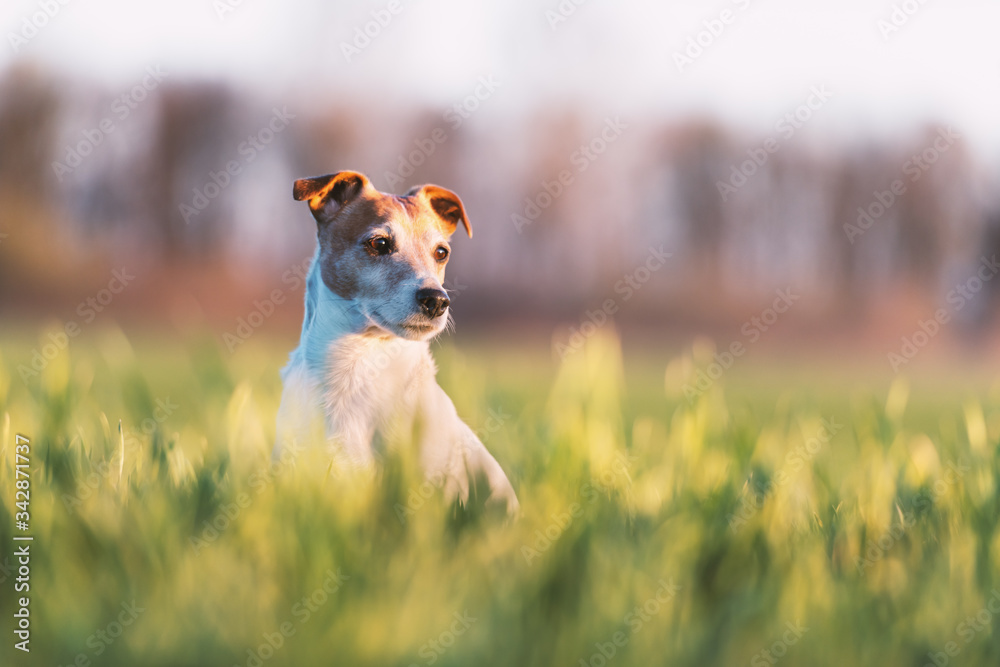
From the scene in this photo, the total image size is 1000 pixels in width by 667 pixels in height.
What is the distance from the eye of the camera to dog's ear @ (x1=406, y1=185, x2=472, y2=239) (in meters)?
4.56

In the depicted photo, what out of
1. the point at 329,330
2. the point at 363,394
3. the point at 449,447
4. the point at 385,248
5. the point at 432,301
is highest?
the point at 385,248

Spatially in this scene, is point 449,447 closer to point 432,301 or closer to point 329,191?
point 432,301

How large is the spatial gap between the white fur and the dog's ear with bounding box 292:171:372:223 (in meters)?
0.37

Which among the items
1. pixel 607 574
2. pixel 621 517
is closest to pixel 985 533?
pixel 621 517

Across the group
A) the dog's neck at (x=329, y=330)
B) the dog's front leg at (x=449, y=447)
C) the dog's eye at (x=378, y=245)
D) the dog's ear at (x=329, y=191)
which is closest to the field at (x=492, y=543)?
the dog's front leg at (x=449, y=447)

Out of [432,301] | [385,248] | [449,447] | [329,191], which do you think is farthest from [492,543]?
[329,191]

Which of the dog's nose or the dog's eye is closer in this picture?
the dog's nose

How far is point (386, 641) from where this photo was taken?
81.4 inches

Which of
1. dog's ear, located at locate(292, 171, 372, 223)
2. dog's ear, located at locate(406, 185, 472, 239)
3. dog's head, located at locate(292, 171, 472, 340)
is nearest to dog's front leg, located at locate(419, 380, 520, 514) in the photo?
dog's head, located at locate(292, 171, 472, 340)

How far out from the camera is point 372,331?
13.5 feet

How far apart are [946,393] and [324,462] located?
16711 millimetres

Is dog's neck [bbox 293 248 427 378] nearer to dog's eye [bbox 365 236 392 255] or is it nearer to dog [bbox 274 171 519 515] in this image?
dog [bbox 274 171 519 515]

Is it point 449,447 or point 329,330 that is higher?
point 329,330

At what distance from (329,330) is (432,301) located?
65 centimetres
